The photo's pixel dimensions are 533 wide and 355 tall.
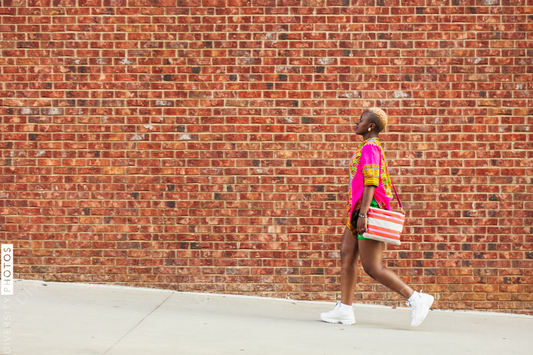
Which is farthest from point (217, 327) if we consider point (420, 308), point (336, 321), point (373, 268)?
point (420, 308)

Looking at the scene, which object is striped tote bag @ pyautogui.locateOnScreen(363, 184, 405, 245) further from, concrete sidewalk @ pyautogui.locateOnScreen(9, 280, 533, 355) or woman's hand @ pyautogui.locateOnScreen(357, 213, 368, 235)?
concrete sidewalk @ pyautogui.locateOnScreen(9, 280, 533, 355)

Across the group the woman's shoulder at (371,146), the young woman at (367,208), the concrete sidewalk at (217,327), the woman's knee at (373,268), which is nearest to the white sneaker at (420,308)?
the young woman at (367,208)

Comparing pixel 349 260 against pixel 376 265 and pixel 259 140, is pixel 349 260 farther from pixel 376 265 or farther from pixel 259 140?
pixel 259 140

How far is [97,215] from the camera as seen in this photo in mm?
5621

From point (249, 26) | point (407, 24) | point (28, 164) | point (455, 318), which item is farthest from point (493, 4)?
point (28, 164)

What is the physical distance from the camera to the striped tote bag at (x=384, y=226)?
445 cm

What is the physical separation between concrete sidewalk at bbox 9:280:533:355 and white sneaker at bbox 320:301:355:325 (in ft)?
0.22

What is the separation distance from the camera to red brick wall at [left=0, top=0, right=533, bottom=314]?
18.1 ft

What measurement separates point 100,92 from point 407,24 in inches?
120

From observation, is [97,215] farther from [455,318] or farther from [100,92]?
[455,318]

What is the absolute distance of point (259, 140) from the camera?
5547 mm

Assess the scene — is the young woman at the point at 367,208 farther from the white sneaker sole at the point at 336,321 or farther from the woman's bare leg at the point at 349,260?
the white sneaker sole at the point at 336,321

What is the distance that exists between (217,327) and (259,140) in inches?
73.1

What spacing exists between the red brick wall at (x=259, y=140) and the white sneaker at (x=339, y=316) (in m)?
0.69
